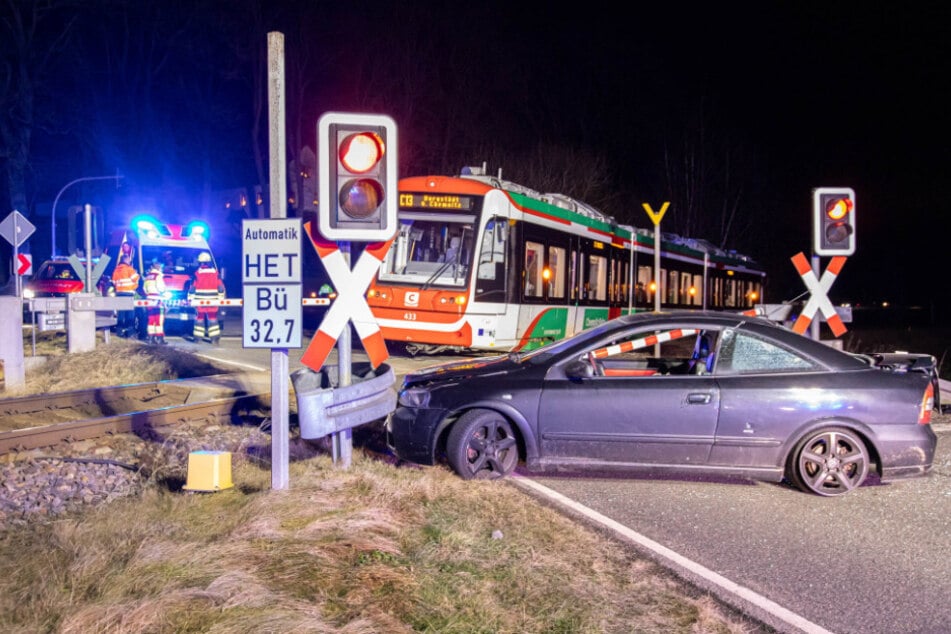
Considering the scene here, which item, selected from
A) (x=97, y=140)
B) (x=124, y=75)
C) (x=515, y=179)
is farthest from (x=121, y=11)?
(x=515, y=179)

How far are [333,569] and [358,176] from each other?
2.93 meters

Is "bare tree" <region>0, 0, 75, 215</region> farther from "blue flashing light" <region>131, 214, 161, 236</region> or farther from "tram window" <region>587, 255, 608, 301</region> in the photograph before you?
"tram window" <region>587, 255, 608, 301</region>

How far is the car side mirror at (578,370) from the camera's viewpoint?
6.31 meters

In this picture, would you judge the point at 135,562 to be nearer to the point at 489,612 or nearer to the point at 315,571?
the point at 315,571

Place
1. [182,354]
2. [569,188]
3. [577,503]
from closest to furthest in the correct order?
[577,503]
[182,354]
[569,188]

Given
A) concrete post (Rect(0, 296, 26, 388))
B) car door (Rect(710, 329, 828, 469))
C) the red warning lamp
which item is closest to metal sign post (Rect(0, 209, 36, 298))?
concrete post (Rect(0, 296, 26, 388))

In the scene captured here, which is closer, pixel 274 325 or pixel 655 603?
pixel 655 603

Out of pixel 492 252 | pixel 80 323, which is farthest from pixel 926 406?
pixel 80 323

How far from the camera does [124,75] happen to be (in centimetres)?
3950

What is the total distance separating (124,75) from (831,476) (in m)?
41.4

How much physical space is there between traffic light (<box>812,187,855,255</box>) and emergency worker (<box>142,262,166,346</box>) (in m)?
12.2

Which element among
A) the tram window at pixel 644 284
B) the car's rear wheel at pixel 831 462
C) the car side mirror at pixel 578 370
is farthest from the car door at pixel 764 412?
the tram window at pixel 644 284

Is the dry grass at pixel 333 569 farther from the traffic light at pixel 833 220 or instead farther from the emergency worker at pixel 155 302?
the emergency worker at pixel 155 302

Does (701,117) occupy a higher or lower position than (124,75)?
lower
